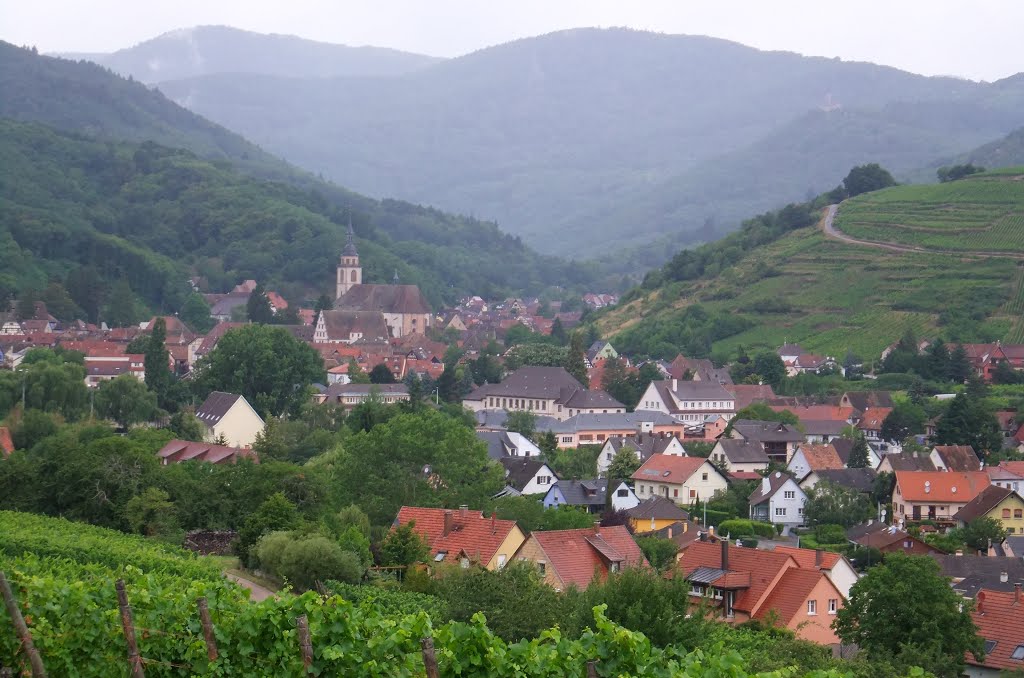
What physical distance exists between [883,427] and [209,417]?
106 ft

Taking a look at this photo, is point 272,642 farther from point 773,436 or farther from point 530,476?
point 773,436

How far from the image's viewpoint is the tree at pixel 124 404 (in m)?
63.5

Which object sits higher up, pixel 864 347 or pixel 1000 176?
pixel 1000 176

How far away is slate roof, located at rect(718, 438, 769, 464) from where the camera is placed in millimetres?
60375

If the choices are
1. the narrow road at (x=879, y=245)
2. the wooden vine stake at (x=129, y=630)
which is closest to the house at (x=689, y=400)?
the narrow road at (x=879, y=245)

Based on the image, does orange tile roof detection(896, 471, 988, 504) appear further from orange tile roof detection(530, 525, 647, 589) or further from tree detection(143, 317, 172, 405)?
tree detection(143, 317, 172, 405)

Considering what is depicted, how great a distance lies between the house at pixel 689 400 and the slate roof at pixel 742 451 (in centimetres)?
1550

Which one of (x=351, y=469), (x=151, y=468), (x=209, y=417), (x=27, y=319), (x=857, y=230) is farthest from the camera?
(x=857, y=230)

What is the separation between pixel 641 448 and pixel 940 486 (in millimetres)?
14745

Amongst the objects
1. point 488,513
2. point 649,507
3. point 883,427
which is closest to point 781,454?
point 883,427

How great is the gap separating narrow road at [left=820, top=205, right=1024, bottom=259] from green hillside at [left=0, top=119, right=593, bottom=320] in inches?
2142

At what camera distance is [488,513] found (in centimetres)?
3756

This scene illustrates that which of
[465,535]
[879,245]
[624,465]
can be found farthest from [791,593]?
→ [879,245]

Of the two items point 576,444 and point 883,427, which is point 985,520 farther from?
Result: point 576,444
